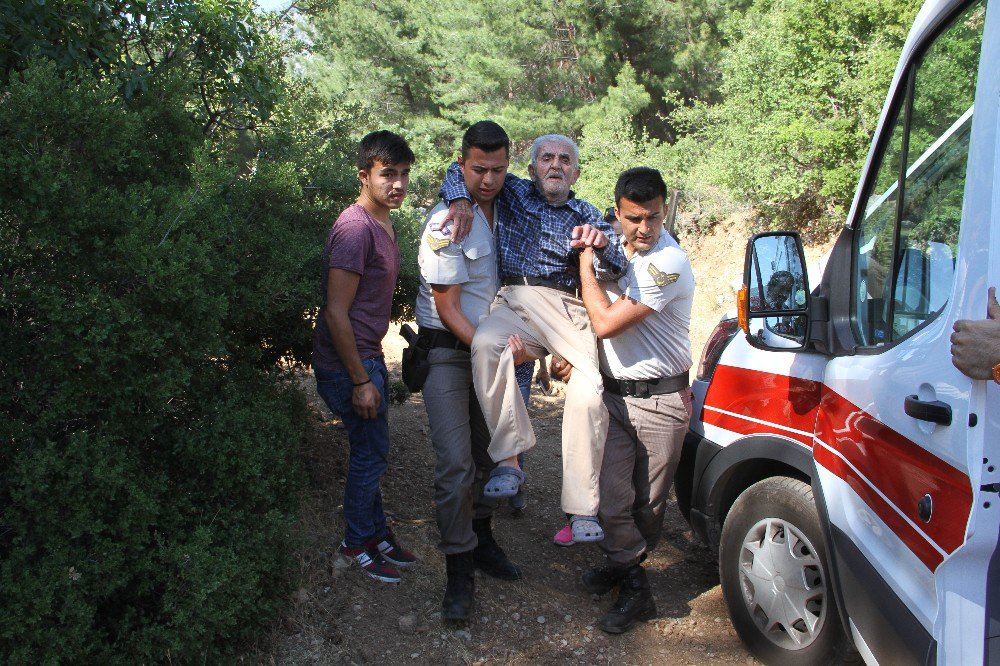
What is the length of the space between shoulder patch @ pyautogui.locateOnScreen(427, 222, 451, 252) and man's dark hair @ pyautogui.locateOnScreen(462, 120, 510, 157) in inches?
15.0

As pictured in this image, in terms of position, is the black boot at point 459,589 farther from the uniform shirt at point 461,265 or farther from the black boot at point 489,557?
the uniform shirt at point 461,265

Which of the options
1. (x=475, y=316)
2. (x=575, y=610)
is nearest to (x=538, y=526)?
(x=575, y=610)

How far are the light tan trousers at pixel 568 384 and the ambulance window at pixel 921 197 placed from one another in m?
1.15

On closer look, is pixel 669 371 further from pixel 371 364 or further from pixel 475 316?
pixel 371 364

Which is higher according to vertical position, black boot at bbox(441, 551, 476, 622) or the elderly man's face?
the elderly man's face

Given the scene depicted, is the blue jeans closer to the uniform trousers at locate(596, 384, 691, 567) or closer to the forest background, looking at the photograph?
the forest background

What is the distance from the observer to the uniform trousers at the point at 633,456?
147 inches

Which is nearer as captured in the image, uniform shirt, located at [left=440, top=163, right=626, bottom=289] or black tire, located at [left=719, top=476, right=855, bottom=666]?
black tire, located at [left=719, top=476, right=855, bottom=666]

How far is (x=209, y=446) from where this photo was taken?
11.1ft

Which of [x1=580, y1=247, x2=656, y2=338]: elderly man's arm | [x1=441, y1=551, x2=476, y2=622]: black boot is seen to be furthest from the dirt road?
[x1=580, y1=247, x2=656, y2=338]: elderly man's arm

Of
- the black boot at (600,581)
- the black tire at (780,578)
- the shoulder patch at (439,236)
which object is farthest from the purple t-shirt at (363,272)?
the black tire at (780,578)

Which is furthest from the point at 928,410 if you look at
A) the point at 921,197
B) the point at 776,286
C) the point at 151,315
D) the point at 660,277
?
the point at 151,315

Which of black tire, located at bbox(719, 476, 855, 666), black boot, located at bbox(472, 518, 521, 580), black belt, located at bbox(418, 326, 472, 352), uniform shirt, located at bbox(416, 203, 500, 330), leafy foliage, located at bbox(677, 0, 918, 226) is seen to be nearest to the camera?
black tire, located at bbox(719, 476, 855, 666)

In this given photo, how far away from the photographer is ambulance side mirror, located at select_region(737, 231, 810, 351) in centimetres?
317
